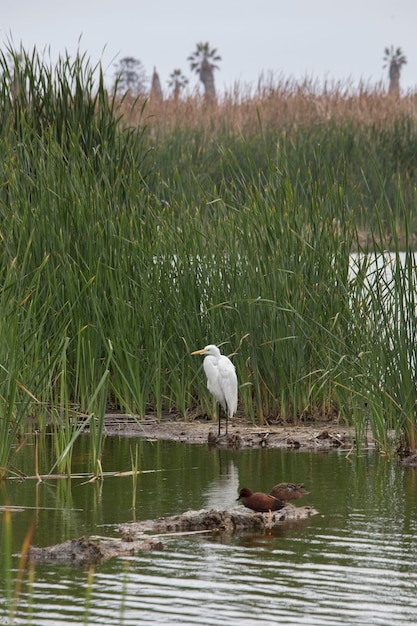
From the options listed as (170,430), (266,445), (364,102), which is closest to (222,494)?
(266,445)

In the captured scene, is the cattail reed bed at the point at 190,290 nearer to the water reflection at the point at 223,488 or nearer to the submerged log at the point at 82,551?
the water reflection at the point at 223,488

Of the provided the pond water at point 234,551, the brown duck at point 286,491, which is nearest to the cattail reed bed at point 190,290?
the pond water at point 234,551

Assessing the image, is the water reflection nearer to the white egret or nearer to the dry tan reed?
the white egret

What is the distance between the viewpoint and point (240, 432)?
8.09 meters

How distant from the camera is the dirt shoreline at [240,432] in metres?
7.77

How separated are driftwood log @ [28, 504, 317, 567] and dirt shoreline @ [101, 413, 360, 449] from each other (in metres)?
1.89

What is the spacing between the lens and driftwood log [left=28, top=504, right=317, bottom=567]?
492 cm

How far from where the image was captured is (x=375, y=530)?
5430 mm

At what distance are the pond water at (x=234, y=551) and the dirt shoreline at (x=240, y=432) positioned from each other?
322 mm

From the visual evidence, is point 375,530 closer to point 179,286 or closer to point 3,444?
point 3,444

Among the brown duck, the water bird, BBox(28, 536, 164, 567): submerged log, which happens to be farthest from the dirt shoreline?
BBox(28, 536, 164, 567): submerged log

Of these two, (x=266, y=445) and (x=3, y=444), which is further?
(x=266, y=445)

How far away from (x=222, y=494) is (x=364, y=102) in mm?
19856

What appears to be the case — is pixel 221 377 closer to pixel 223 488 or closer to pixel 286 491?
pixel 223 488
